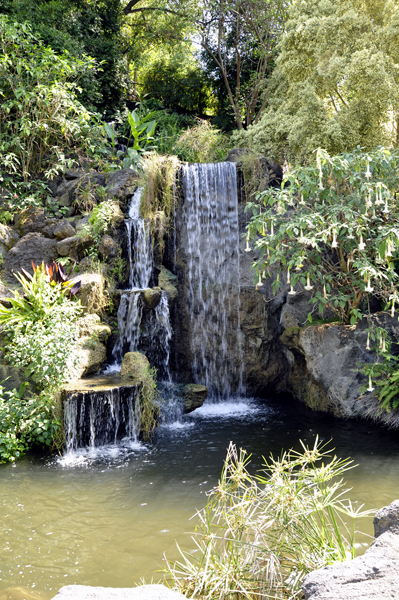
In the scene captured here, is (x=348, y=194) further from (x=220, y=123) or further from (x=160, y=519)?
(x=220, y=123)

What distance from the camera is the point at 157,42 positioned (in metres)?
16.0

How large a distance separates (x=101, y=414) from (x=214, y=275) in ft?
13.1

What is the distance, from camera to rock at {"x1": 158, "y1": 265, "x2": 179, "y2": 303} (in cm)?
→ 845

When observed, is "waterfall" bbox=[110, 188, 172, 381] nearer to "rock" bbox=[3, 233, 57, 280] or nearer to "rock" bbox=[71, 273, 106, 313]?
"rock" bbox=[71, 273, 106, 313]

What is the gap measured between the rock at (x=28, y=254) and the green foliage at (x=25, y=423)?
3.29 m

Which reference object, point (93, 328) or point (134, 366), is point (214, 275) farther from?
point (134, 366)

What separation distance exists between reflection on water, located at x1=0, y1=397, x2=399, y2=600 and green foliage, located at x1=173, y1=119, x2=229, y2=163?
665 cm

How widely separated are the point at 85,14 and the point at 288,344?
11.7m

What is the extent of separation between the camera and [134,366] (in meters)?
6.88

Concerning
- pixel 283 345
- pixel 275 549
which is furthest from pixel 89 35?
pixel 275 549

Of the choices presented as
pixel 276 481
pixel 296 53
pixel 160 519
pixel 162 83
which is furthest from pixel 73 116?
pixel 276 481

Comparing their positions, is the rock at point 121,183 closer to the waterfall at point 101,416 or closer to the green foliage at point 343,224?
the green foliage at point 343,224

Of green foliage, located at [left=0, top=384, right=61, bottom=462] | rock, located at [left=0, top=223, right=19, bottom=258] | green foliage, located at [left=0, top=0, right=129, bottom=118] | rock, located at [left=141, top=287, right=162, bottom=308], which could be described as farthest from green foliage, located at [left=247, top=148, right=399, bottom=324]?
green foliage, located at [left=0, top=0, right=129, bottom=118]

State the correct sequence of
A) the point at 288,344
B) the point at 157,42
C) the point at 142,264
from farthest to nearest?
the point at 157,42
the point at 142,264
the point at 288,344
